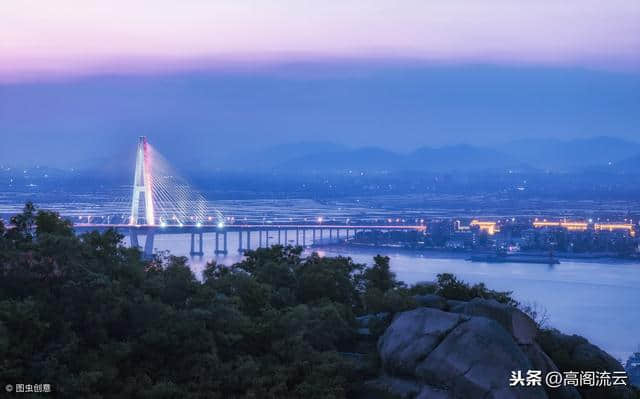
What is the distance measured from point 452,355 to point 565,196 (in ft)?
190

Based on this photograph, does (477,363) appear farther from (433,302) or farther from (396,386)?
(433,302)

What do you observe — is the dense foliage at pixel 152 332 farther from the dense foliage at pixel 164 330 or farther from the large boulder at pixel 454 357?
the large boulder at pixel 454 357

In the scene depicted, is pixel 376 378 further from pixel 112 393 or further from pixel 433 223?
pixel 433 223

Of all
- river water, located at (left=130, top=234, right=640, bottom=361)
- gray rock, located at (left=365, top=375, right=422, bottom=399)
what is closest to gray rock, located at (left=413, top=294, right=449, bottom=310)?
gray rock, located at (left=365, top=375, right=422, bottom=399)

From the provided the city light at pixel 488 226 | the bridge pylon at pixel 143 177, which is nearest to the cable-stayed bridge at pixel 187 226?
the bridge pylon at pixel 143 177

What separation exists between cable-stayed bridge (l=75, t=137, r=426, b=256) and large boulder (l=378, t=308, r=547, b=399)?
1698 cm

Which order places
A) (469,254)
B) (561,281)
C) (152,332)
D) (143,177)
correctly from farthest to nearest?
(469,254) → (143,177) → (561,281) → (152,332)

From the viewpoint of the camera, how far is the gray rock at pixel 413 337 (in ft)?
17.6

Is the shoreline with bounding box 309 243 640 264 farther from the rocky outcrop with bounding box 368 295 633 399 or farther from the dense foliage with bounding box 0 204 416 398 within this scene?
the rocky outcrop with bounding box 368 295 633 399

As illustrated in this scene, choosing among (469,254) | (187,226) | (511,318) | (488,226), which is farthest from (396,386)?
(488,226)

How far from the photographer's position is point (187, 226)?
88.1ft

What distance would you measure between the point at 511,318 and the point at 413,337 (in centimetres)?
63

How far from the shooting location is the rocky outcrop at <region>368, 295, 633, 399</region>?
197 inches

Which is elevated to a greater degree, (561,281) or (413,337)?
(413,337)
